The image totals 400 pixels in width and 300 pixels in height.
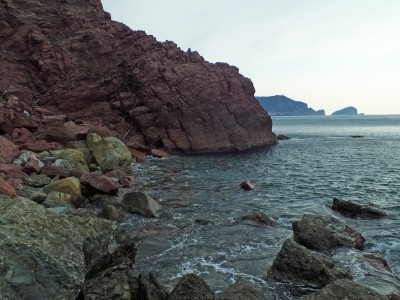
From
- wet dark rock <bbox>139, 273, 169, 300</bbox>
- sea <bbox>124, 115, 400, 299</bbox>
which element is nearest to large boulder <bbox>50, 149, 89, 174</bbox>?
sea <bbox>124, 115, 400, 299</bbox>

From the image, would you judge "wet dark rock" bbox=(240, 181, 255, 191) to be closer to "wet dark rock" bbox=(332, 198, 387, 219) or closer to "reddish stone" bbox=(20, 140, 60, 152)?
"wet dark rock" bbox=(332, 198, 387, 219)

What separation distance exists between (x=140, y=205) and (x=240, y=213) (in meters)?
6.88

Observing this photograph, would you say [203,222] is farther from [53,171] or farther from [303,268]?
[53,171]

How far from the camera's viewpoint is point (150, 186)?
30.8 meters

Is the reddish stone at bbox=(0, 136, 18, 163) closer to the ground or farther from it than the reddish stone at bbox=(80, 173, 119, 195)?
farther from it

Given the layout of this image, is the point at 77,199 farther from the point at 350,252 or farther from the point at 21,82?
the point at 21,82

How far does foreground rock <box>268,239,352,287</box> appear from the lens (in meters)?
13.0

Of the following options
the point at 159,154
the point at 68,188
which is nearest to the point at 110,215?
the point at 68,188

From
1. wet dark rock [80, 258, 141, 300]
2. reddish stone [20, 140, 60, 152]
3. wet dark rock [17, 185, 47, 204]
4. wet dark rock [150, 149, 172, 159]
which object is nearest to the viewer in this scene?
wet dark rock [80, 258, 141, 300]

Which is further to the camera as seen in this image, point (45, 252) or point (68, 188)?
point (68, 188)

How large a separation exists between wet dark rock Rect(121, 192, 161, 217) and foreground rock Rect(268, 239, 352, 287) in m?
9.79

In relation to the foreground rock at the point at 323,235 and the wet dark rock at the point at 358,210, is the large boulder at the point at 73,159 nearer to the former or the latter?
the foreground rock at the point at 323,235

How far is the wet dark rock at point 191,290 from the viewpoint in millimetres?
10195

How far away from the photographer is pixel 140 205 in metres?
21.8
